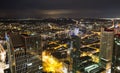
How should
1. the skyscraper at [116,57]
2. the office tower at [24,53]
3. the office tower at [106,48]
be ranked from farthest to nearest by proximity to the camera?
the office tower at [106,48], the office tower at [24,53], the skyscraper at [116,57]

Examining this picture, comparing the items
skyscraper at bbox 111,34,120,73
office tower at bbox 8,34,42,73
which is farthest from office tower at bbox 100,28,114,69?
office tower at bbox 8,34,42,73

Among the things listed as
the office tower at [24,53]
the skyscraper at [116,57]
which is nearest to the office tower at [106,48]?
the skyscraper at [116,57]

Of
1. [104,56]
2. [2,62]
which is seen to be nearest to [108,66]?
[104,56]

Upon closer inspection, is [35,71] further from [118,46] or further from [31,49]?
[118,46]

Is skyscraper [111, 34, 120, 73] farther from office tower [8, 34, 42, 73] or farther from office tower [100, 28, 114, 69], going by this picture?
office tower [100, 28, 114, 69]

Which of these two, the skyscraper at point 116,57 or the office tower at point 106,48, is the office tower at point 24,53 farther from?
the office tower at point 106,48

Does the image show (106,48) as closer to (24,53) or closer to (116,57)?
(116,57)
